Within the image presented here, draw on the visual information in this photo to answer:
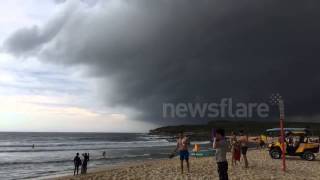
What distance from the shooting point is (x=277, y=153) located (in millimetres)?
24312

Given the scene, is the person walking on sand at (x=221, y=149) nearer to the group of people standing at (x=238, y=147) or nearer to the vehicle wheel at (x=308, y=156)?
the group of people standing at (x=238, y=147)

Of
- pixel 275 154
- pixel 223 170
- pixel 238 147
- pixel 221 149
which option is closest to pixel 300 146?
pixel 275 154

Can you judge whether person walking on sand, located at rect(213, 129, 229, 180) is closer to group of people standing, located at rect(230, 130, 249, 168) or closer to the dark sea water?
group of people standing, located at rect(230, 130, 249, 168)

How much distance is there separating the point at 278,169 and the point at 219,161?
27.4ft

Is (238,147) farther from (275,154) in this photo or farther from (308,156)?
(308,156)

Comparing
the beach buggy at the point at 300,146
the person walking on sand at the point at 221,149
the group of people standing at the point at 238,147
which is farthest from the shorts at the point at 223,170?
the beach buggy at the point at 300,146

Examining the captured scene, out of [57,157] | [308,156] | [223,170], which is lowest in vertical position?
[57,157]

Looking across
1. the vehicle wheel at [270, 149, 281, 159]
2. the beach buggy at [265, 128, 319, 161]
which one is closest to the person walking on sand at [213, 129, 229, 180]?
the beach buggy at [265, 128, 319, 161]

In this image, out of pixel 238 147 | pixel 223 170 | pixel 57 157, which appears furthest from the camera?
pixel 57 157

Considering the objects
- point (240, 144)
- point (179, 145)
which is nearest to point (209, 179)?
point (179, 145)

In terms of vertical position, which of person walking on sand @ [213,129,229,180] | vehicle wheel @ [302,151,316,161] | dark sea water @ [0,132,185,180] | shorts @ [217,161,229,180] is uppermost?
person walking on sand @ [213,129,229,180]

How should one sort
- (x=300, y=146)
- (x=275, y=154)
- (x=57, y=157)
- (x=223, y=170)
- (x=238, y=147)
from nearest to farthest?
(x=223, y=170), (x=238, y=147), (x=300, y=146), (x=275, y=154), (x=57, y=157)

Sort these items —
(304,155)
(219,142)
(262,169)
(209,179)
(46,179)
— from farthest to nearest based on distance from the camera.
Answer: (46,179) < (304,155) < (262,169) < (209,179) < (219,142)

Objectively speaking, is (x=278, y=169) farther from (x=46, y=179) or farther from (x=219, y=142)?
(x=46, y=179)
